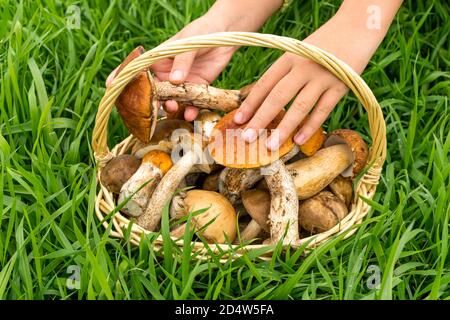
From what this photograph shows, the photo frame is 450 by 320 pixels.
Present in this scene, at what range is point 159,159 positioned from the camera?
1.58 meters

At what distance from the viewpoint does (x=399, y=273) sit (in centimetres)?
144

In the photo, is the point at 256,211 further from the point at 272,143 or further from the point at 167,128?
the point at 167,128

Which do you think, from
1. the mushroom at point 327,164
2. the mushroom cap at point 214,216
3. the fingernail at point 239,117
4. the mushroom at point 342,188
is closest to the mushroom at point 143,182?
the mushroom cap at point 214,216

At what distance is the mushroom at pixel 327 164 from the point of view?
153 cm

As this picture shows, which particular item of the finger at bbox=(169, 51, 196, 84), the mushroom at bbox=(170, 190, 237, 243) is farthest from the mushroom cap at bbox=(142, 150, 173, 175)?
the finger at bbox=(169, 51, 196, 84)

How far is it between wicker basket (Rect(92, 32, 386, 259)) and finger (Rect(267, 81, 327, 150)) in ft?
0.26

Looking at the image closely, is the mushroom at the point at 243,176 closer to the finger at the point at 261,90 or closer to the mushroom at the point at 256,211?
the mushroom at the point at 256,211

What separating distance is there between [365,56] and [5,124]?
1.02 m

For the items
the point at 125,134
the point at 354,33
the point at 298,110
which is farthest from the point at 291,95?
the point at 125,134

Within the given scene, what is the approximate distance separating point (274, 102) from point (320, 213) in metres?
0.30

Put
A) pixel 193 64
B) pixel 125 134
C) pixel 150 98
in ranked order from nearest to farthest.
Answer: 1. pixel 150 98
2. pixel 193 64
3. pixel 125 134

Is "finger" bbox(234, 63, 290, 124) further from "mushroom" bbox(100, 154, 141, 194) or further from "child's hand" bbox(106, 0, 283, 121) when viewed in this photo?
"mushroom" bbox(100, 154, 141, 194)
